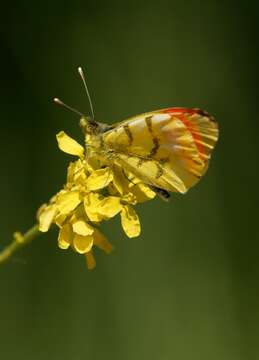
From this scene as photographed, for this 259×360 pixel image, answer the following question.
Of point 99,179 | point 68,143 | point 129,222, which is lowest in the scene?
point 129,222

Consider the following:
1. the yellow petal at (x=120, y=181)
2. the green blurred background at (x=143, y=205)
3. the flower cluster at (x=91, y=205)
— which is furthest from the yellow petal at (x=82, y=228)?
the green blurred background at (x=143, y=205)

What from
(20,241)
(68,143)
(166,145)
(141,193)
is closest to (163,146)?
(166,145)

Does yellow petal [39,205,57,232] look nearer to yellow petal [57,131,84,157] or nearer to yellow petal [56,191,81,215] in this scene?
yellow petal [56,191,81,215]

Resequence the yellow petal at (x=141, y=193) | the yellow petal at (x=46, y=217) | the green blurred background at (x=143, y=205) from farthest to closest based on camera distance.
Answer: the green blurred background at (x=143, y=205) → the yellow petal at (x=141, y=193) → the yellow petal at (x=46, y=217)

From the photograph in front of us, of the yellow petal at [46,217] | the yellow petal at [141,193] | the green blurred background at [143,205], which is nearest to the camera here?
the yellow petal at [46,217]

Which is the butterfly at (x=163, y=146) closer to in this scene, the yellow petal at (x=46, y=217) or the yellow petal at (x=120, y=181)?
the yellow petal at (x=120, y=181)

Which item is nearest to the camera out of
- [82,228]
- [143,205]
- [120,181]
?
[82,228]

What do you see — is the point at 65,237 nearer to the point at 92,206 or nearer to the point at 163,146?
the point at 92,206
